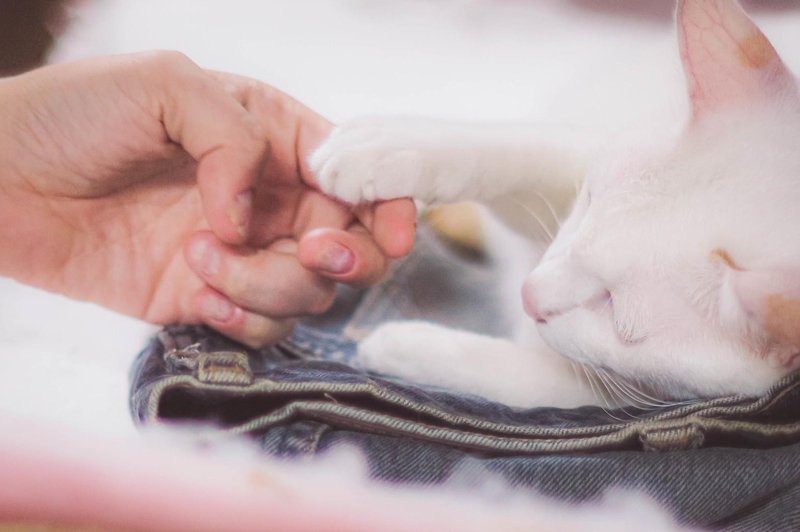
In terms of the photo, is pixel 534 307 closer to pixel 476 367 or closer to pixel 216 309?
pixel 476 367

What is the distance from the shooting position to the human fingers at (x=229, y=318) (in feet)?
2.02

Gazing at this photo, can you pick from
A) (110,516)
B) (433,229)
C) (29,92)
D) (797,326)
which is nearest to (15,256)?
(29,92)

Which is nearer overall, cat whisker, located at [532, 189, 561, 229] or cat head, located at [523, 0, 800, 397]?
cat head, located at [523, 0, 800, 397]

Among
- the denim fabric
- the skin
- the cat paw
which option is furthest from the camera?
the cat paw

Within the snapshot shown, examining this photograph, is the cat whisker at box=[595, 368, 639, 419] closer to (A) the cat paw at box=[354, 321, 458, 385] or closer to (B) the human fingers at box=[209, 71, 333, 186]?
(A) the cat paw at box=[354, 321, 458, 385]

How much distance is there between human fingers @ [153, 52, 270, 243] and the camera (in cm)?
53

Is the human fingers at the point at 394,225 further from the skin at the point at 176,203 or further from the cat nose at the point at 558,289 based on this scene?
the cat nose at the point at 558,289

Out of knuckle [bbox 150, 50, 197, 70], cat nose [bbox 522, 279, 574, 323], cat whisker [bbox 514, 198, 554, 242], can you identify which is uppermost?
knuckle [bbox 150, 50, 197, 70]

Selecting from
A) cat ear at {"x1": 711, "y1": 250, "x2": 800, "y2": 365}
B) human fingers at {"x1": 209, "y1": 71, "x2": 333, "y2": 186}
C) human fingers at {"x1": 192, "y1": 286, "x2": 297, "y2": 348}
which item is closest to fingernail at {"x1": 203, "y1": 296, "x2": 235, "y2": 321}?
human fingers at {"x1": 192, "y1": 286, "x2": 297, "y2": 348}

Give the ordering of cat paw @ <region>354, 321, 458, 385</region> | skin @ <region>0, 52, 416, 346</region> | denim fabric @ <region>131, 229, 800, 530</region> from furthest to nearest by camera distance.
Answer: cat paw @ <region>354, 321, 458, 385</region> → skin @ <region>0, 52, 416, 346</region> → denim fabric @ <region>131, 229, 800, 530</region>

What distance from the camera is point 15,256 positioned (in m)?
0.54

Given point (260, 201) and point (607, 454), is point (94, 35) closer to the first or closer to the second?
point (260, 201)

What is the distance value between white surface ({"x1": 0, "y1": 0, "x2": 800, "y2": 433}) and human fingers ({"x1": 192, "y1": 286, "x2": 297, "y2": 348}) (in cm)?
5

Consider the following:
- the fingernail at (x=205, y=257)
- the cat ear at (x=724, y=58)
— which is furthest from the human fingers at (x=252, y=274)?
the cat ear at (x=724, y=58)
